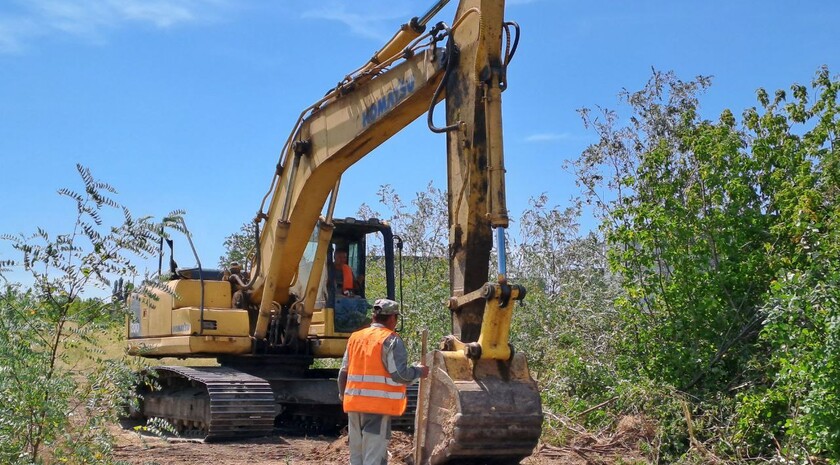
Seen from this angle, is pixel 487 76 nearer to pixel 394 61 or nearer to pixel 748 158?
pixel 394 61

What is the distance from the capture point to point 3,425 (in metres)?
6.61

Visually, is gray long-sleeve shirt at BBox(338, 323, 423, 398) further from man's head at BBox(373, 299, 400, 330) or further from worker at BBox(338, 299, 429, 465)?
man's head at BBox(373, 299, 400, 330)

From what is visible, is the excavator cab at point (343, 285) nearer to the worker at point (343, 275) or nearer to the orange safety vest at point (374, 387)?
the worker at point (343, 275)

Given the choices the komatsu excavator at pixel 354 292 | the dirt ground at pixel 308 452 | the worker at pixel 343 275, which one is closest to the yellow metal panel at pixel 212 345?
the komatsu excavator at pixel 354 292

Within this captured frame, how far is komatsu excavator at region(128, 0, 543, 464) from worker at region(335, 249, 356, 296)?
0.03 metres

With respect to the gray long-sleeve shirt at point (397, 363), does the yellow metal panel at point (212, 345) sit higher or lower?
higher

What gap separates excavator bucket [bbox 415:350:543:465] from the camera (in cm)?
690

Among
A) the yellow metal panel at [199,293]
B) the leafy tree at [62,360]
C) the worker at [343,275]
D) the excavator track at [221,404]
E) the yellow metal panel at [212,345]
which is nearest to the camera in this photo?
the leafy tree at [62,360]

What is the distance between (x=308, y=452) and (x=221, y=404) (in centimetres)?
151

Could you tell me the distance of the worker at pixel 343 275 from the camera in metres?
13.3

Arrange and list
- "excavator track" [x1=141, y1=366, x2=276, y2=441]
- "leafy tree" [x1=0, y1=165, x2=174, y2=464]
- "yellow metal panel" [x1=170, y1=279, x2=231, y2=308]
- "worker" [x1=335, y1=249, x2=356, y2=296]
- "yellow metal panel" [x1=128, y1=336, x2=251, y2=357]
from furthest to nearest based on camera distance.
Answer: "worker" [x1=335, y1=249, x2=356, y2=296] < "yellow metal panel" [x1=170, y1=279, x2=231, y2=308] < "yellow metal panel" [x1=128, y1=336, x2=251, y2=357] < "excavator track" [x1=141, y1=366, x2=276, y2=441] < "leafy tree" [x1=0, y1=165, x2=174, y2=464]

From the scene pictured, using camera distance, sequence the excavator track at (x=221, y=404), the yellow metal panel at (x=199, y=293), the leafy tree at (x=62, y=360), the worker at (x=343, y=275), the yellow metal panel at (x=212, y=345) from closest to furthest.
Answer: the leafy tree at (x=62, y=360) → the excavator track at (x=221, y=404) → the yellow metal panel at (x=212, y=345) → the yellow metal panel at (x=199, y=293) → the worker at (x=343, y=275)

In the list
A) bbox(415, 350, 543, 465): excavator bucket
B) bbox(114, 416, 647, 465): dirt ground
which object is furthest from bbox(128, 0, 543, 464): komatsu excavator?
bbox(114, 416, 647, 465): dirt ground

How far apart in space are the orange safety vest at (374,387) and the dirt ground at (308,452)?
1.84 m
